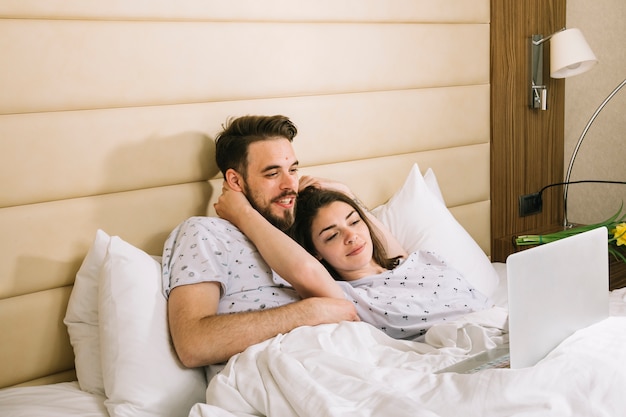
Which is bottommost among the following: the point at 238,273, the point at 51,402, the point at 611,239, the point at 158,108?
the point at 51,402

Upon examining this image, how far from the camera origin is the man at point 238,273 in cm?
170

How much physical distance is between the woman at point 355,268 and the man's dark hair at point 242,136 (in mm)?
100

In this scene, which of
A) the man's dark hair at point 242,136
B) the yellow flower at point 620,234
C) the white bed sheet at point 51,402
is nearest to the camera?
the white bed sheet at point 51,402

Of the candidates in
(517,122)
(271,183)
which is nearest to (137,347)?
(271,183)

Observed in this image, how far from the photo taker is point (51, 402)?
169 centimetres

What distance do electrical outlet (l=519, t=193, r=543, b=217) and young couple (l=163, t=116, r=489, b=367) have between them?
1.08 metres

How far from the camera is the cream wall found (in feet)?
10.4

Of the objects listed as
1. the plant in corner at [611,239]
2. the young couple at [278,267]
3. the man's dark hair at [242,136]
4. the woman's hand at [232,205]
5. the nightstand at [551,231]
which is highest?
the man's dark hair at [242,136]

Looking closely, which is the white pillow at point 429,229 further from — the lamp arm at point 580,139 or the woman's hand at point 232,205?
the lamp arm at point 580,139

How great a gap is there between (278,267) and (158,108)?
58cm

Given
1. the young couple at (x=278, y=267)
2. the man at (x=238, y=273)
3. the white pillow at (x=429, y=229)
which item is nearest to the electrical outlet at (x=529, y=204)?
the white pillow at (x=429, y=229)

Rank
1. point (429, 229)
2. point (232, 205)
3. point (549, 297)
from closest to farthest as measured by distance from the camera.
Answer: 1. point (549, 297)
2. point (232, 205)
3. point (429, 229)

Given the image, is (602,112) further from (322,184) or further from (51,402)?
(51,402)

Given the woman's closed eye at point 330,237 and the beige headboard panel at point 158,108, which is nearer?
the beige headboard panel at point 158,108
